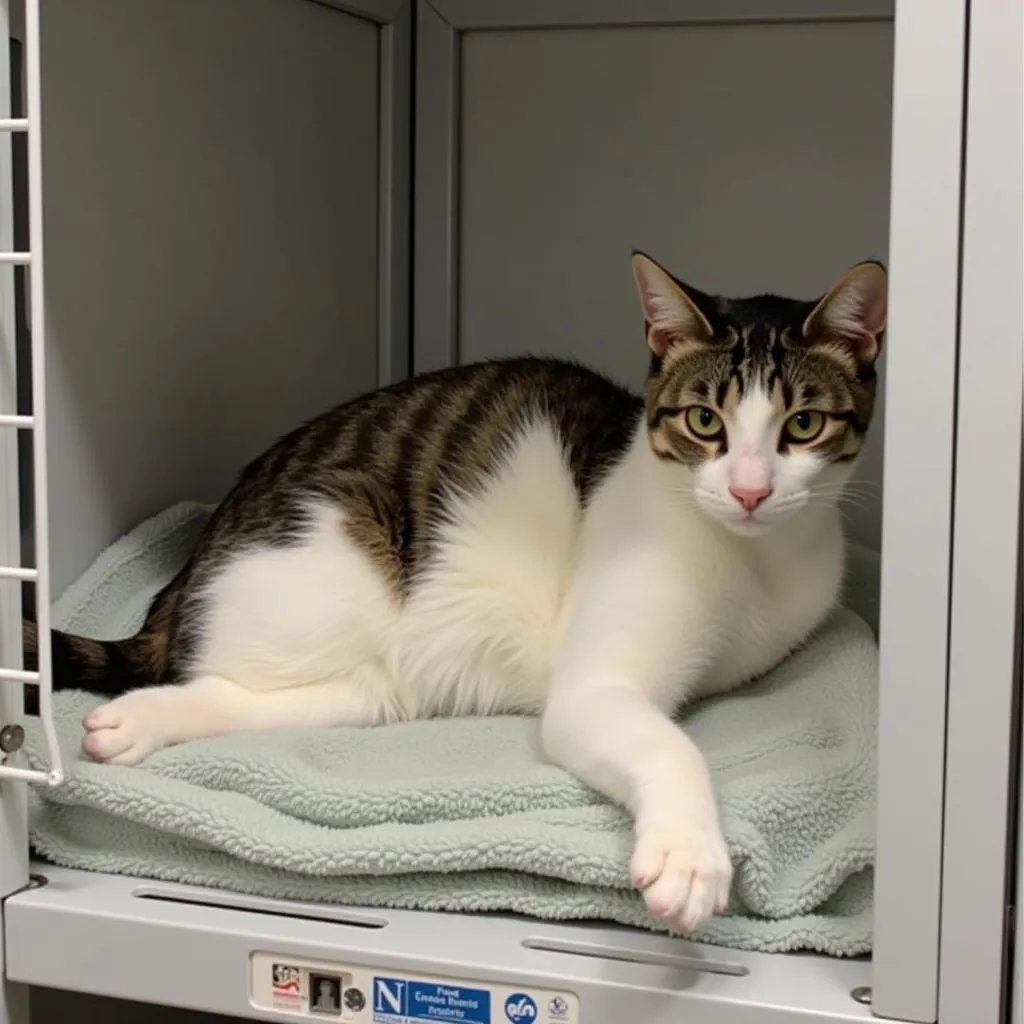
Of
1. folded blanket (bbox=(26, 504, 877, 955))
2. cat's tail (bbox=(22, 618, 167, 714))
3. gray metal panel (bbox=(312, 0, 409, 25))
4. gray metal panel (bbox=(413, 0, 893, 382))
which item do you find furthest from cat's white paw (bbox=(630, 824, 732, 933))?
gray metal panel (bbox=(312, 0, 409, 25))

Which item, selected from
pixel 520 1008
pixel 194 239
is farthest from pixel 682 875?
pixel 194 239

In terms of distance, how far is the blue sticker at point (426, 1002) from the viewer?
2.85 feet

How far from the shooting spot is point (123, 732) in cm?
104

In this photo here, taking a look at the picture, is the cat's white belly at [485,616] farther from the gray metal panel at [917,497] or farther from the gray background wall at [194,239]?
the gray metal panel at [917,497]

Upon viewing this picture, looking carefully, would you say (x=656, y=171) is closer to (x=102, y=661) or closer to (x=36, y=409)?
(x=102, y=661)

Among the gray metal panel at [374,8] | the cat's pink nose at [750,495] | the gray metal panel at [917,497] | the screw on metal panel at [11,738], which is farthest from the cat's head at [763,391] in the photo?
the gray metal panel at [374,8]

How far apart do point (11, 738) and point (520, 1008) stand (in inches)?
14.8

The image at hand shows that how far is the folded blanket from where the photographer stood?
884 mm

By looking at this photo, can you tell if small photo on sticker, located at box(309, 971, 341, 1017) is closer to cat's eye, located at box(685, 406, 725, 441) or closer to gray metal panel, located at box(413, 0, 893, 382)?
cat's eye, located at box(685, 406, 725, 441)

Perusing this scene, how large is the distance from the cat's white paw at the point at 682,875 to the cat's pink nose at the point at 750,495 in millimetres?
290

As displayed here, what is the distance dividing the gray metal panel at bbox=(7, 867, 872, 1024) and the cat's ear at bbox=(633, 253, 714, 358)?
48cm

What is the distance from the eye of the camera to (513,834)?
35.5 inches

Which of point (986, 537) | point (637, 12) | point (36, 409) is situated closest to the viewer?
point (986, 537)

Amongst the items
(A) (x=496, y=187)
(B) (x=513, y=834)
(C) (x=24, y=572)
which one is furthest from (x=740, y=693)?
(A) (x=496, y=187)
